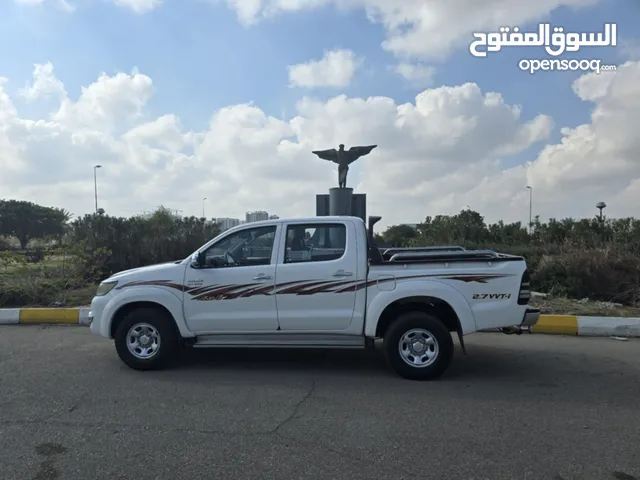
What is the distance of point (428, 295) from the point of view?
5984 millimetres

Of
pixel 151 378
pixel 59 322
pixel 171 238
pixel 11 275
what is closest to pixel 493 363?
pixel 151 378

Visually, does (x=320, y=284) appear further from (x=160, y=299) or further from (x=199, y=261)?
(x=160, y=299)

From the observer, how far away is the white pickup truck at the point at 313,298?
19.6 ft

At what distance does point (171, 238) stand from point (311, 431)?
14.2 meters

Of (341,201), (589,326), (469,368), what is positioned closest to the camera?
(469,368)

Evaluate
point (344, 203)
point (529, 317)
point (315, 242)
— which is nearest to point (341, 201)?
point (344, 203)

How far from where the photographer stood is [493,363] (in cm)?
687

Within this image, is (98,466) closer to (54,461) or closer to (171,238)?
(54,461)

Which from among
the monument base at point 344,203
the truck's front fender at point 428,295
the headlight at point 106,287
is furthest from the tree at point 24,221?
the truck's front fender at point 428,295

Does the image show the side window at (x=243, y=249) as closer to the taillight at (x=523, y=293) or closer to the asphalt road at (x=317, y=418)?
the asphalt road at (x=317, y=418)

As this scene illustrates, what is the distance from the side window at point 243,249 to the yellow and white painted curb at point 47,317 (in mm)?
4856

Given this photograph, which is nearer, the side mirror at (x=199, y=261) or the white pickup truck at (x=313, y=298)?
the white pickup truck at (x=313, y=298)

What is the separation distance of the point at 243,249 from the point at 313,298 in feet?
3.56

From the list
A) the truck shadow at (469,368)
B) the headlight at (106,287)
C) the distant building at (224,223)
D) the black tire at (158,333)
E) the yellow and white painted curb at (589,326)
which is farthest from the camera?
the distant building at (224,223)
